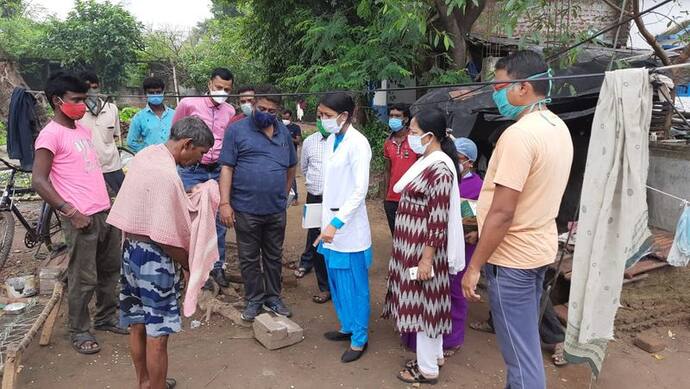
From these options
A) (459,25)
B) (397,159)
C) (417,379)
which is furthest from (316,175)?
(459,25)

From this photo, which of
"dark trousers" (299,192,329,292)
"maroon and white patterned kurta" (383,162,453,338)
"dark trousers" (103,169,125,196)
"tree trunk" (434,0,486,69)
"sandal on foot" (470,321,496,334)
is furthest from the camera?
"tree trunk" (434,0,486,69)

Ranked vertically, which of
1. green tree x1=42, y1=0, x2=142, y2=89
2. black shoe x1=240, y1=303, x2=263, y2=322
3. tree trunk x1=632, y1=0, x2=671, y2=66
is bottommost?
black shoe x1=240, y1=303, x2=263, y2=322

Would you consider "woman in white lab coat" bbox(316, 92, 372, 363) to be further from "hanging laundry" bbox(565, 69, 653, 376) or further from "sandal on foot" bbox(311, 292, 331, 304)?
"hanging laundry" bbox(565, 69, 653, 376)

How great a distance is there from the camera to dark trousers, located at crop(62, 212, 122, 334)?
11.3 ft

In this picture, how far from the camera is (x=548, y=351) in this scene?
3.54 m

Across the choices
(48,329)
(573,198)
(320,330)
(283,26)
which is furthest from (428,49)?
(48,329)

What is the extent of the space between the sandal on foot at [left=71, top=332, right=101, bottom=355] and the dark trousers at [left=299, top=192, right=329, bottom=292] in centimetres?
194

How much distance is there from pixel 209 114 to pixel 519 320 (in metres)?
3.26

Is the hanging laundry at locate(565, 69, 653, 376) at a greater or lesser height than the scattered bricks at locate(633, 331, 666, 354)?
greater

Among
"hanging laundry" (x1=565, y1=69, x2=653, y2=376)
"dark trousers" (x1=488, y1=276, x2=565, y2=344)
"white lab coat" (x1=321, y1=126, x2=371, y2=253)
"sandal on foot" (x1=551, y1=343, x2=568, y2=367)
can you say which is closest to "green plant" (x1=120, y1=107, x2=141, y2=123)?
"white lab coat" (x1=321, y1=126, x2=371, y2=253)

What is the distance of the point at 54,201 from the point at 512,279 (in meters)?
2.91

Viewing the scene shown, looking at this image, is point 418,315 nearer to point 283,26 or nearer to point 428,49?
point 428,49

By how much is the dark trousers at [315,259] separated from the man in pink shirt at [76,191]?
1.74 meters

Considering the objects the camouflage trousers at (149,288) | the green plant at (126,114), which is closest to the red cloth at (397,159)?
the camouflage trousers at (149,288)
